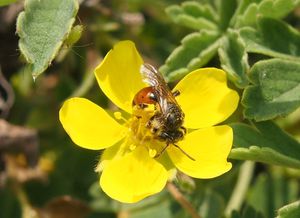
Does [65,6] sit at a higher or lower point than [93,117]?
higher

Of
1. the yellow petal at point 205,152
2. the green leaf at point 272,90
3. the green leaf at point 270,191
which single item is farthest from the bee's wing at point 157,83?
the green leaf at point 270,191

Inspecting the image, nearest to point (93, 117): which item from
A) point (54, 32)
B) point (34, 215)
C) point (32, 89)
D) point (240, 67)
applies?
point (54, 32)

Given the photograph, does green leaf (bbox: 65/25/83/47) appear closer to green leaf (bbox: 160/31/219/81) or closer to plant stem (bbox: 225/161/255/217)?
green leaf (bbox: 160/31/219/81)

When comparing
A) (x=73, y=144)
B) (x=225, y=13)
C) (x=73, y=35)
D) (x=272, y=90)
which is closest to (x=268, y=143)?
(x=272, y=90)

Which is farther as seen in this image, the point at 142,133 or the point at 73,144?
the point at 73,144

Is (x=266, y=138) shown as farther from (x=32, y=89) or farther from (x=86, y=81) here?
(x=32, y=89)

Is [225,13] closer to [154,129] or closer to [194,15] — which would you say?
[194,15]
